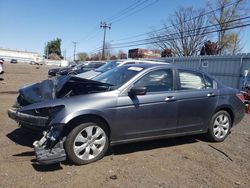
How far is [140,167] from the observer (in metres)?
4.86

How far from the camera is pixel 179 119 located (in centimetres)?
583

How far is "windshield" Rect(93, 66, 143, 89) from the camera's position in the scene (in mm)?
5488

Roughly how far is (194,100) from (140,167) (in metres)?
1.91

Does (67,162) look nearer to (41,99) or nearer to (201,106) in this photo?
(41,99)

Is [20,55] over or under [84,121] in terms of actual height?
over

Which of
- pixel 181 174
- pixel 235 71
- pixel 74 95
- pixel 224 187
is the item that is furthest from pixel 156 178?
pixel 235 71

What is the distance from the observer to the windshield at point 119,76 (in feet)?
18.0

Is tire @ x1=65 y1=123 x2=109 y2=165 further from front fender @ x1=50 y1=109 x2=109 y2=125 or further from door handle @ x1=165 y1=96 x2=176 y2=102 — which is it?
door handle @ x1=165 y1=96 x2=176 y2=102

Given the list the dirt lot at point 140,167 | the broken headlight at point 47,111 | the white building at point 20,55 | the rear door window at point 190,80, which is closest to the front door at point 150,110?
the rear door window at point 190,80

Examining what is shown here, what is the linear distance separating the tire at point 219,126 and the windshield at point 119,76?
205 cm

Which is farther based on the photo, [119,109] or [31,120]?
[119,109]

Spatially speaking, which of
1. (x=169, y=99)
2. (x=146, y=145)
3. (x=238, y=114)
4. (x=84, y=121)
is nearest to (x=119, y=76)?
(x=169, y=99)

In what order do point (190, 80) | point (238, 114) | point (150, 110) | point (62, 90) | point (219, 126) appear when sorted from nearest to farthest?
point (62, 90) → point (150, 110) → point (190, 80) → point (219, 126) → point (238, 114)

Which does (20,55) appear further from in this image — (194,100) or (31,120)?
(31,120)
